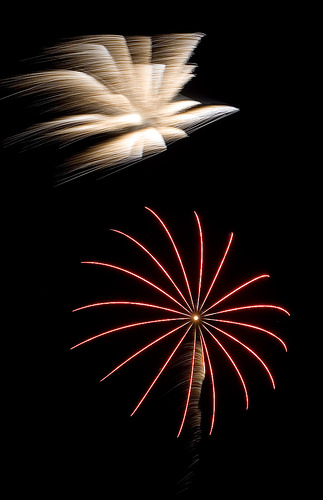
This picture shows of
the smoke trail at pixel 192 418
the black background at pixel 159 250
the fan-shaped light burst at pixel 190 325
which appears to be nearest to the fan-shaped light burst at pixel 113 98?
the black background at pixel 159 250

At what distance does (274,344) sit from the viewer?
2828 millimetres

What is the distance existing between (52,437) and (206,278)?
1.20 m

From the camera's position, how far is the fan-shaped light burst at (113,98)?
221cm

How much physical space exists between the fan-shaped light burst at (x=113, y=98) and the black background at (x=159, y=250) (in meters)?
0.12

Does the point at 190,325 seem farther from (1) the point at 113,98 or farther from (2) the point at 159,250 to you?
(1) the point at 113,98

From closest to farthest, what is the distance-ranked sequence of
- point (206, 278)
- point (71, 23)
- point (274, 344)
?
point (71, 23)
point (206, 278)
point (274, 344)

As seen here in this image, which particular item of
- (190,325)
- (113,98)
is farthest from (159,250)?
(113,98)

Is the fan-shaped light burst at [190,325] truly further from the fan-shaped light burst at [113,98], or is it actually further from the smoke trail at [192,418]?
the fan-shaped light burst at [113,98]

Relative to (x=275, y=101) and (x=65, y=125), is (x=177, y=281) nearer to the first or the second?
(x=65, y=125)

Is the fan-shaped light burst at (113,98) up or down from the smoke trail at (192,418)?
up

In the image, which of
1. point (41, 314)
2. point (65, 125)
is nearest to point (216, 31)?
Result: point (65, 125)

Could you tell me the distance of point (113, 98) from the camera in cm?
238

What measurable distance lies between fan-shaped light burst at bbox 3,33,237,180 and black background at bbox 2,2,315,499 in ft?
0.39

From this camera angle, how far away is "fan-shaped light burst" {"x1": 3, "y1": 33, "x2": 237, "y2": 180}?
2.21 m
